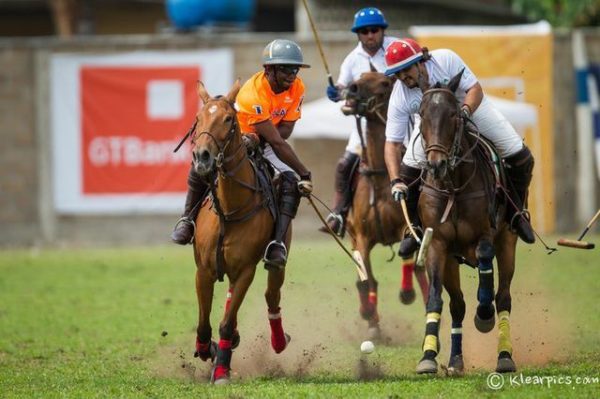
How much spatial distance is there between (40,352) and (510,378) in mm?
5325

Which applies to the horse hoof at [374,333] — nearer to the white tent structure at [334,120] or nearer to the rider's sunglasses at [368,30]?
the rider's sunglasses at [368,30]

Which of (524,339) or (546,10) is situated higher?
(546,10)

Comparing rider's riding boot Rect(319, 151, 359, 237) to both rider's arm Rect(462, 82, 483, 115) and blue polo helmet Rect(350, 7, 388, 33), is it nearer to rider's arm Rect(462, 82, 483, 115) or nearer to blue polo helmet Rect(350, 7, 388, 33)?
blue polo helmet Rect(350, 7, 388, 33)

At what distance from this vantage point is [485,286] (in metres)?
10.4

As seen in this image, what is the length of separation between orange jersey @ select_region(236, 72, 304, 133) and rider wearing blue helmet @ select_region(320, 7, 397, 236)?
2.48m

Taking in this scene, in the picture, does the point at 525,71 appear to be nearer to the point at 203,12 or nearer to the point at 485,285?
the point at 203,12

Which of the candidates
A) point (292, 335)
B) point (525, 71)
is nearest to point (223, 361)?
point (292, 335)

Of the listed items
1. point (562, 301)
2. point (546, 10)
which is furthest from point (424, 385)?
point (546, 10)

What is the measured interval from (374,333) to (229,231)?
10.3 ft

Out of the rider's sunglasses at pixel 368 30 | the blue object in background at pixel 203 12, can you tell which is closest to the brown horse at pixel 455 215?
the rider's sunglasses at pixel 368 30

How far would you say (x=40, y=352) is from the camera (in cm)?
1291

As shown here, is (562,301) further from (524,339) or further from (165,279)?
(165,279)

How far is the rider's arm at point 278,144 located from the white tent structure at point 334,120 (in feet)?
39.3

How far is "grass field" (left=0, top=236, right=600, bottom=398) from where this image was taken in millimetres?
9797
